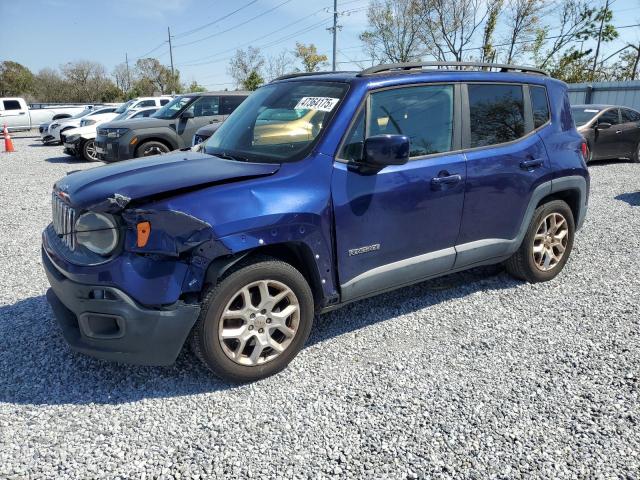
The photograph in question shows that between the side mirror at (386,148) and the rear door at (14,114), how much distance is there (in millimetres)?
28332

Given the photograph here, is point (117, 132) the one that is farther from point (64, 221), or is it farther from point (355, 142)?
point (355, 142)

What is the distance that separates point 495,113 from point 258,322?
8.33ft

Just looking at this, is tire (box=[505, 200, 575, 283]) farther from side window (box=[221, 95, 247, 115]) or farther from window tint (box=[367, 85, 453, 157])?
side window (box=[221, 95, 247, 115])

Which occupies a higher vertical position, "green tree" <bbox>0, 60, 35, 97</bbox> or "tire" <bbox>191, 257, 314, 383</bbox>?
"green tree" <bbox>0, 60, 35, 97</bbox>

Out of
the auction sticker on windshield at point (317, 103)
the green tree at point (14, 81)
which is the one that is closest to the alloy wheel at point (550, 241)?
the auction sticker on windshield at point (317, 103)

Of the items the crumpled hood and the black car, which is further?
the black car

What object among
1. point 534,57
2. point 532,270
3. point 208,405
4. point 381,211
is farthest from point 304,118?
point 534,57

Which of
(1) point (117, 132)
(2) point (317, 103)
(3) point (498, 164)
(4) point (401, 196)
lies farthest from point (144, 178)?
(1) point (117, 132)

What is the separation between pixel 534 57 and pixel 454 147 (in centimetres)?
3812

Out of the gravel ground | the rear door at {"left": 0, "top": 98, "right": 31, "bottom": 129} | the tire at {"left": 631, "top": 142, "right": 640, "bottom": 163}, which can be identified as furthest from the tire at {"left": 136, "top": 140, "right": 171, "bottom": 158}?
the rear door at {"left": 0, "top": 98, "right": 31, "bottom": 129}

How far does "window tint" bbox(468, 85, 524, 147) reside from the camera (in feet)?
12.0

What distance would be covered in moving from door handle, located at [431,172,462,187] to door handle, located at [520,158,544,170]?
30.1 inches

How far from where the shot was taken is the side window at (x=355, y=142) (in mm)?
3041

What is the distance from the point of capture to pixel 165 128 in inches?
413
